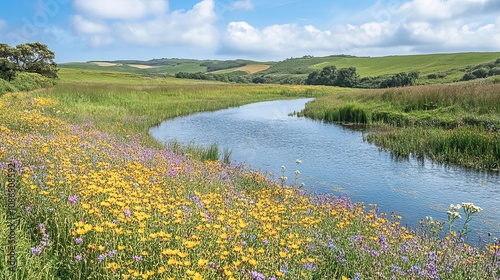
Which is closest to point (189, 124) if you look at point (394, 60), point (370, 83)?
point (370, 83)

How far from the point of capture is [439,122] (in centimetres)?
1714

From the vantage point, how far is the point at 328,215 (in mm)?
6113

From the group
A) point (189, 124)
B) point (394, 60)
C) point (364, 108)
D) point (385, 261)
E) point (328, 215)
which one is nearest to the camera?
point (385, 261)

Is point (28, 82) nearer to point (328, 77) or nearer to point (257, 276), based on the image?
point (257, 276)

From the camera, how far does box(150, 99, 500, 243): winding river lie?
29.4 feet

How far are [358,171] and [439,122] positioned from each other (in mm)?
7287

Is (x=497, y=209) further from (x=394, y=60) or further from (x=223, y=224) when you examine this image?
(x=394, y=60)

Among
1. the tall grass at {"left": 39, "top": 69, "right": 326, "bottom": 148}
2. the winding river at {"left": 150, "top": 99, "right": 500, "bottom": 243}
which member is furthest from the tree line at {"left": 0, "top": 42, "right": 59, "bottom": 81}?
the winding river at {"left": 150, "top": 99, "right": 500, "bottom": 243}

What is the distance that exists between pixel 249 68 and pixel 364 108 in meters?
145

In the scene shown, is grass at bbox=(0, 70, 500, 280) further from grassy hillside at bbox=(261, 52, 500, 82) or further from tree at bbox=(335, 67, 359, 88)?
tree at bbox=(335, 67, 359, 88)

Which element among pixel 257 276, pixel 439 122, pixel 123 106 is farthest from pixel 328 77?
pixel 257 276

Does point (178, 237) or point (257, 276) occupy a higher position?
point (178, 237)

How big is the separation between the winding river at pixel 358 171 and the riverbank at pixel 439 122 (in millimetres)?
826

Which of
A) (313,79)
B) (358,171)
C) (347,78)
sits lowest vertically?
(358,171)
